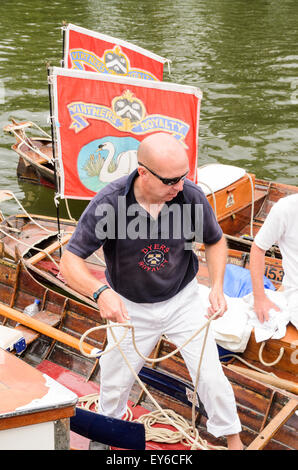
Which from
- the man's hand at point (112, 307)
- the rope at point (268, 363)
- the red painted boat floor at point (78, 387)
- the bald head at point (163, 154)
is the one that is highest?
the bald head at point (163, 154)

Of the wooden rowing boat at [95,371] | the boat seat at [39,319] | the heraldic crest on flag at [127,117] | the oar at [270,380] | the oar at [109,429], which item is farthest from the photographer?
the heraldic crest on flag at [127,117]

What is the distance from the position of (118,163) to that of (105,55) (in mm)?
2265

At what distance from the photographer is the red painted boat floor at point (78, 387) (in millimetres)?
4926

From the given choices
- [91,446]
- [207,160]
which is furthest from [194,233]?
[207,160]

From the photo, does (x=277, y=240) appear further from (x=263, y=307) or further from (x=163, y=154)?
(x=163, y=154)

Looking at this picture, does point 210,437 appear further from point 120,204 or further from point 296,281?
point 120,204

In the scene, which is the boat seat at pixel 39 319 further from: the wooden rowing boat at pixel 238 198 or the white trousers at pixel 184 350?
the wooden rowing boat at pixel 238 198

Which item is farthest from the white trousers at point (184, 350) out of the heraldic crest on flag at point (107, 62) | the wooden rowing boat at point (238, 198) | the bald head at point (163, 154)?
the heraldic crest on flag at point (107, 62)

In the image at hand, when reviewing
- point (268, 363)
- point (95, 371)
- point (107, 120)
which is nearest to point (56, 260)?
point (107, 120)

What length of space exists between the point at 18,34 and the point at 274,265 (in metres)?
19.6

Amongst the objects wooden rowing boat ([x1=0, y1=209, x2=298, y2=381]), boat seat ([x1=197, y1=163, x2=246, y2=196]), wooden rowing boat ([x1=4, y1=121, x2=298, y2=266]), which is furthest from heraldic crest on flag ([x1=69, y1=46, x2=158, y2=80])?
wooden rowing boat ([x1=0, y1=209, x2=298, y2=381])

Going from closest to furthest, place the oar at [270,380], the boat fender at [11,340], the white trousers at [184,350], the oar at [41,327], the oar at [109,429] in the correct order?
the white trousers at [184,350] → the oar at [109,429] → the oar at [270,380] → the boat fender at [11,340] → the oar at [41,327]

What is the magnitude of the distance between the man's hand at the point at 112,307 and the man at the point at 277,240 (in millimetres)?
1730

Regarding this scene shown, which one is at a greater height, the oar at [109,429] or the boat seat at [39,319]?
the oar at [109,429]
